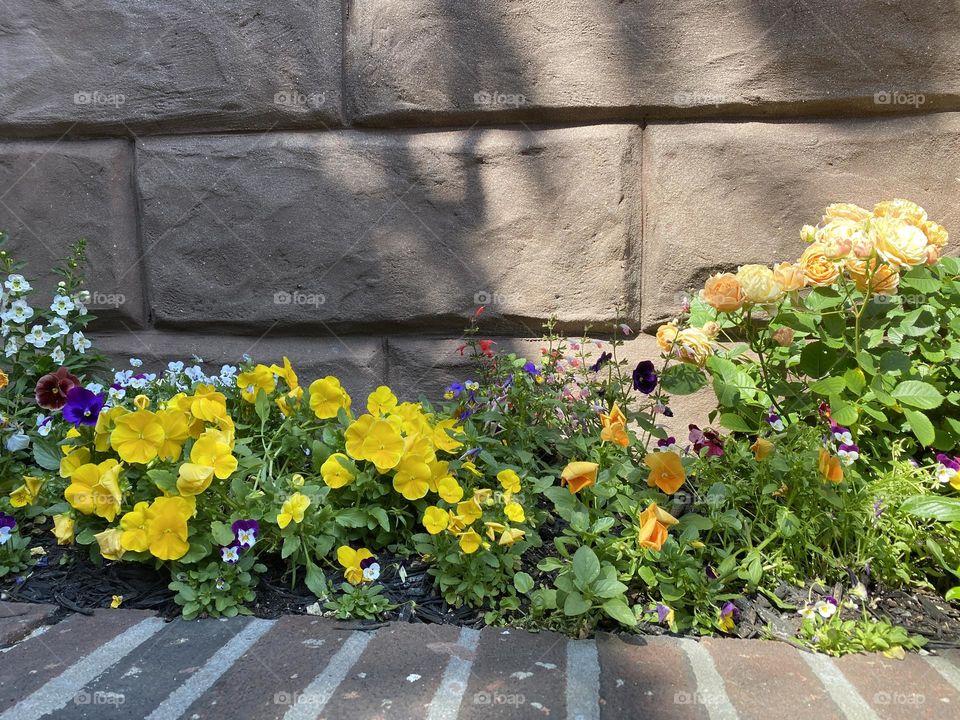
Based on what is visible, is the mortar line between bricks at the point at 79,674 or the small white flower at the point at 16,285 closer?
the mortar line between bricks at the point at 79,674

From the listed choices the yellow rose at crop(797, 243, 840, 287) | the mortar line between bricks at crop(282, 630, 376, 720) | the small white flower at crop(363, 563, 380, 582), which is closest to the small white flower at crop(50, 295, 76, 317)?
the small white flower at crop(363, 563, 380, 582)

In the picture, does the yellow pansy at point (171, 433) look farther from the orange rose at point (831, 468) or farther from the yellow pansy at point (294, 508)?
the orange rose at point (831, 468)

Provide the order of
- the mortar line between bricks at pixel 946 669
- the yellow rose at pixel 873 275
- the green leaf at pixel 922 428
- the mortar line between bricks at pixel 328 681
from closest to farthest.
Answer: the mortar line between bricks at pixel 328 681
the mortar line between bricks at pixel 946 669
the yellow rose at pixel 873 275
the green leaf at pixel 922 428

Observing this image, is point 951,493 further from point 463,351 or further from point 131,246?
point 131,246

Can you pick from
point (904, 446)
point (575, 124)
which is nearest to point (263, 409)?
point (575, 124)

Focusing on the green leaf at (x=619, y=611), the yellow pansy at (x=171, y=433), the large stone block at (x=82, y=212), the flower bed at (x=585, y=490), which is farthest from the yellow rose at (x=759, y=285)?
the large stone block at (x=82, y=212)

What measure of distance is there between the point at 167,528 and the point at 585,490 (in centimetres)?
107

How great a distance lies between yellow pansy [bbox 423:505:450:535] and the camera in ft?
6.19

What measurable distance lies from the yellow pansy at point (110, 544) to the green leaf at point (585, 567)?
3.64 ft

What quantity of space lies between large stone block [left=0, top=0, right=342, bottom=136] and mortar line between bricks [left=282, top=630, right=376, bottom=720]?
192 cm

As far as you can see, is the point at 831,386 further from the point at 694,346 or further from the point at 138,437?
the point at 138,437

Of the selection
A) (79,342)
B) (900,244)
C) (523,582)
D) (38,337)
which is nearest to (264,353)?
(79,342)

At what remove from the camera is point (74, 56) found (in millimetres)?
2908

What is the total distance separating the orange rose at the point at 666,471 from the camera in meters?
1.89
